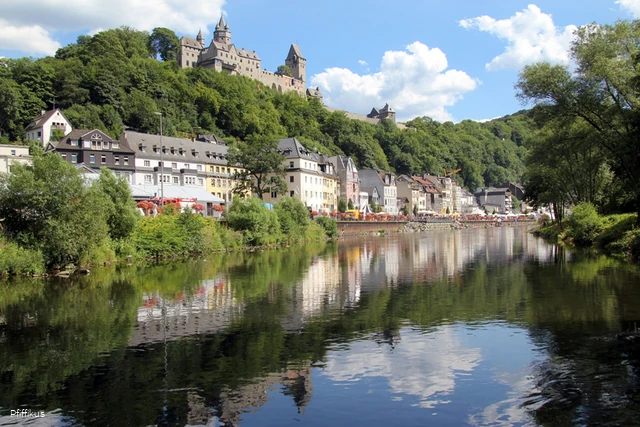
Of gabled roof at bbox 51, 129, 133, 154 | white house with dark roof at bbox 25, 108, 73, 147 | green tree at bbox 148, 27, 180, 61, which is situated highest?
green tree at bbox 148, 27, 180, 61

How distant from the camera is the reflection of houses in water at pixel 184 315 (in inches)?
739

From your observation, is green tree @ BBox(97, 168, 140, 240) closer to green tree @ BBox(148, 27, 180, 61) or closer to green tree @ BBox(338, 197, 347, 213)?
green tree @ BBox(338, 197, 347, 213)

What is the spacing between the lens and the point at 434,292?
1057 inches

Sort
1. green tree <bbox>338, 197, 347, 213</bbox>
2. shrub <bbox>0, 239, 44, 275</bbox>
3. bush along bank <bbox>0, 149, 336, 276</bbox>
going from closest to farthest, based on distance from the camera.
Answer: shrub <bbox>0, 239, 44, 275</bbox> < bush along bank <bbox>0, 149, 336, 276</bbox> < green tree <bbox>338, 197, 347, 213</bbox>

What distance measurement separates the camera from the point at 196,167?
9450cm

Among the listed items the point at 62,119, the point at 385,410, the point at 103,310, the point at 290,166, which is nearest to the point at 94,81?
the point at 62,119

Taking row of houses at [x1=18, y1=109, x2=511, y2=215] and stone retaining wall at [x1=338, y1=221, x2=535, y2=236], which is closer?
row of houses at [x1=18, y1=109, x2=511, y2=215]

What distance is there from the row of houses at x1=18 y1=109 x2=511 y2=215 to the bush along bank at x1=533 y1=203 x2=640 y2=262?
38808 millimetres

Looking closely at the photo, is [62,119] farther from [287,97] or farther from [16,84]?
[287,97]

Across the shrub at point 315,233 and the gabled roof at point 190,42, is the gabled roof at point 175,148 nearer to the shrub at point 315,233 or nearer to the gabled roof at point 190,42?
the shrub at point 315,233

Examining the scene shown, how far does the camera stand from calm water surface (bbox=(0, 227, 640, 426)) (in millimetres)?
11555

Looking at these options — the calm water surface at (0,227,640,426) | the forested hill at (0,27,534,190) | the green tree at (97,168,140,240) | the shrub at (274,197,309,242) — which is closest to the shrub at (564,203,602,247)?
the calm water surface at (0,227,640,426)

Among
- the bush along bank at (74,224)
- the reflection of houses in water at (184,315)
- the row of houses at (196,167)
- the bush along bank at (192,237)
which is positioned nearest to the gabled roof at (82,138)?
the row of houses at (196,167)
